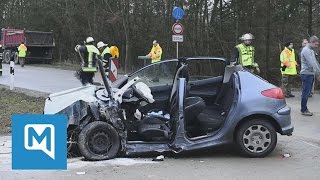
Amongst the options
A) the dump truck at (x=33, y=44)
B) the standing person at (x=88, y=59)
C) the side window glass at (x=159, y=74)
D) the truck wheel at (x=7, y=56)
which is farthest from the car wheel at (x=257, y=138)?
the truck wheel at (x=7, y=56)

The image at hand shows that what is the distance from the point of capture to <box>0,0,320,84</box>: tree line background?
21688mm

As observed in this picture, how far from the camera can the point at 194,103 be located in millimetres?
7203

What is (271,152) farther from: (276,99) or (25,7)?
(25,7)

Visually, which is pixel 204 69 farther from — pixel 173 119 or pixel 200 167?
pixel 200 167

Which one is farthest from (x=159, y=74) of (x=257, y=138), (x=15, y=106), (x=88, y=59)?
(x=88, y=59)

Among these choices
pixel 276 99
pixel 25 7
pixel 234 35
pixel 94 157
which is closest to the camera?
pixel 94 157

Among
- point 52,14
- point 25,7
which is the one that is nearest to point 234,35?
point 52,14

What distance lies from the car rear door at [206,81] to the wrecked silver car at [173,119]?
46cm

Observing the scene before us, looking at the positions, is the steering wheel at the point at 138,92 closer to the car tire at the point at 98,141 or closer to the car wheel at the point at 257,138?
the car tire at the point at 98,141

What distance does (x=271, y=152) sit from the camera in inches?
294

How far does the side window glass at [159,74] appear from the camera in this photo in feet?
26.8

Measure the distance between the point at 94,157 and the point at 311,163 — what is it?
9.73 ft

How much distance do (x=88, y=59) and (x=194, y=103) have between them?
6.76 meters

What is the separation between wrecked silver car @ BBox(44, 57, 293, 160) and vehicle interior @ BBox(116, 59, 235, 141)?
0.01 meters
